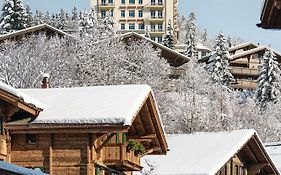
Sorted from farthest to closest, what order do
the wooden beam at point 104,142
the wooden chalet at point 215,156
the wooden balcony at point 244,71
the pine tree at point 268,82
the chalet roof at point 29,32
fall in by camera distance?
the wooden balcony at point 244,71 < the pine tree at point 268,82 < the chalet roof at point 29,32 < the wooden chalet at point 215,156 < the wooden beam at point 104,142

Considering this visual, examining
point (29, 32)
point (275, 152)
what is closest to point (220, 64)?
point (29, 32)

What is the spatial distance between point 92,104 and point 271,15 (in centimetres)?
1506

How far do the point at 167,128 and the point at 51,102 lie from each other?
41.5 m

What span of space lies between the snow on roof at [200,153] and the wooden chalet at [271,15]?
2061cm

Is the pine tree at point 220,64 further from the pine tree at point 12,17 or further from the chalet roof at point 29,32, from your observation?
the pine tree at point 12,17

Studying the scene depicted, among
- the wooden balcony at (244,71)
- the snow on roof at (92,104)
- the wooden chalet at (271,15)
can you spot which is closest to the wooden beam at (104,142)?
the snow on roof at (92,104)

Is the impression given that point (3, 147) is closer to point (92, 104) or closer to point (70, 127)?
point (70, 127)

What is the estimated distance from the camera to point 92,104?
24266 millimetres

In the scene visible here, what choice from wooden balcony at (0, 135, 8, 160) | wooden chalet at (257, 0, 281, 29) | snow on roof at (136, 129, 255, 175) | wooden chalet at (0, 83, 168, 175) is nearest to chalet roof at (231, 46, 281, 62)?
snow on roof at (136, 129, 255, 175)

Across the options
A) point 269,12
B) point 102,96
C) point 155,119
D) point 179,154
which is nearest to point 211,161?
point 179,154

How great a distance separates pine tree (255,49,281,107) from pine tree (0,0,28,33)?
85.7ft

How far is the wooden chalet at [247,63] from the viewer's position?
99.6 m

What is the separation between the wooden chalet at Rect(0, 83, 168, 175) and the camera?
2283cm

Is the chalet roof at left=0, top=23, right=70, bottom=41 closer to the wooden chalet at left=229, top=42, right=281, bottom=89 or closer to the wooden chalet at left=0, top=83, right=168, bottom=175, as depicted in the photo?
the wooden chalet at left=229, top=42, right=281, bottom=89
